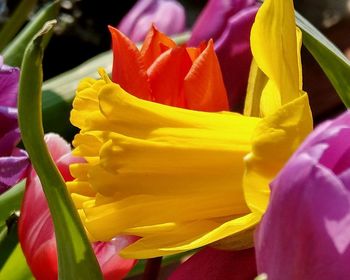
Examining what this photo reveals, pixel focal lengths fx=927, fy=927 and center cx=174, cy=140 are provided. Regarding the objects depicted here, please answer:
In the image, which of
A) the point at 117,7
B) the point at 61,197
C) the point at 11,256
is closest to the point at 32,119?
the point at 61,197

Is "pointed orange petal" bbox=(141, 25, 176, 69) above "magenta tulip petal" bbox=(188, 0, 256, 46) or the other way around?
above

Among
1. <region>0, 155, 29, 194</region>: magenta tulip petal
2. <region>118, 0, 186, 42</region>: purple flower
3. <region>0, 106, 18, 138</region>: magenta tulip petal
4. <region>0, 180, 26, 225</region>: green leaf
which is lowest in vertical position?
<region>118, 0, 186, 42</region>: purple flower

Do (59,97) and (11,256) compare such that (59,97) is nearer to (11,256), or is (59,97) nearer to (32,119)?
(11,256)

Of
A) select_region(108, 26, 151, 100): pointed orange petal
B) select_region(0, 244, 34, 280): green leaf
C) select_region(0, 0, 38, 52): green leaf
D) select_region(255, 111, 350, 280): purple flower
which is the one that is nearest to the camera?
select_region(255, 111, 350, 280): purple flower

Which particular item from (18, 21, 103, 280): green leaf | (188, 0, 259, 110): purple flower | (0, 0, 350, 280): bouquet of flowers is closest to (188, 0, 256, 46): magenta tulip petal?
(188, 0, 259, 110): purple flower

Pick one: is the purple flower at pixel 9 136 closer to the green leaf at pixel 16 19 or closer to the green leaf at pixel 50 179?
the green leaf at pixel 50 179

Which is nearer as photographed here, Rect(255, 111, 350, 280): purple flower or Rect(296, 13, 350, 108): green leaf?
Rect(255, 111, 350, 280): purple flower

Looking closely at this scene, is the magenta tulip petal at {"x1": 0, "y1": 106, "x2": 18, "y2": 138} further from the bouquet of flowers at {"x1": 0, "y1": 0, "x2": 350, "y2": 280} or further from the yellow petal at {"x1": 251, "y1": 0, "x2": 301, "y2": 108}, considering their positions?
the yellow petal at {"x1": 251, "y1": 0, "x2": 301, "y2": 108}
